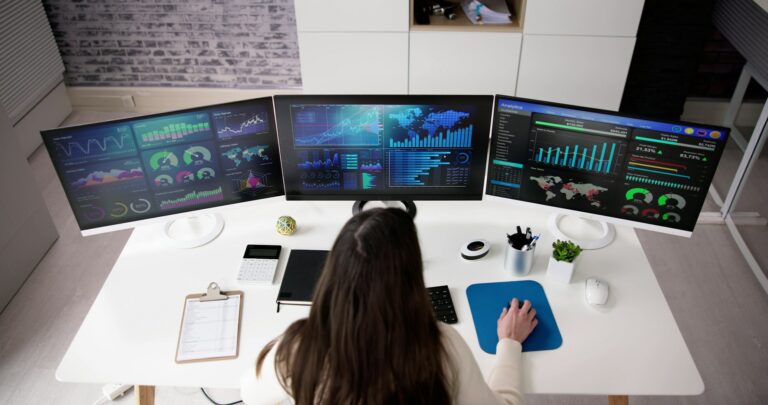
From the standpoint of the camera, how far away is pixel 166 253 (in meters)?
1.99

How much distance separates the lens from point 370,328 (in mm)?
1173

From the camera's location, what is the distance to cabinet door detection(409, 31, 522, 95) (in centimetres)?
315

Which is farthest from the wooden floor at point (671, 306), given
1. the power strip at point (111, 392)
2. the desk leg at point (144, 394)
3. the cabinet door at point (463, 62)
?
the cabinet door at point (463, 62)

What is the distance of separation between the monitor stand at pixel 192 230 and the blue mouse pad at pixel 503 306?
893mm

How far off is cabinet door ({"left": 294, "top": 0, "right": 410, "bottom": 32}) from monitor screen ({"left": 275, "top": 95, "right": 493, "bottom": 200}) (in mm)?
1383

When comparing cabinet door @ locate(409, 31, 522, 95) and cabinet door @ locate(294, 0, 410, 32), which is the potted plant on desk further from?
cabinet door @ locate(294, 0, 410, 32)

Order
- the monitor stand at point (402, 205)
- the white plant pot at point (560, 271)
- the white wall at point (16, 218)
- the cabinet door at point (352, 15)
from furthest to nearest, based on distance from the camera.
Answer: the cabinet door at point (352, 15) → the white wall at point (16, 218) → the monitor stand at point (402, 205) → the white plant pot at point (560, 271)

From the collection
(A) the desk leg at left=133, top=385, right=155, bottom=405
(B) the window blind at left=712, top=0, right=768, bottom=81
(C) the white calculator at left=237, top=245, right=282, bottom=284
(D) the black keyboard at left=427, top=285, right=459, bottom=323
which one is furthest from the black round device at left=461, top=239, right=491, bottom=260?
(B) the window blind at left=712, top=0, right=768, bottom=81

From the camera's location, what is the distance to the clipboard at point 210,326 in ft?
5.44

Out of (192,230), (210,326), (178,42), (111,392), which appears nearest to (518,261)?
(210,326)

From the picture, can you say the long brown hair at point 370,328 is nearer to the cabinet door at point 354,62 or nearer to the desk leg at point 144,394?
the desk leg at point 144,394

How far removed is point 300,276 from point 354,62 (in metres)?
1.72

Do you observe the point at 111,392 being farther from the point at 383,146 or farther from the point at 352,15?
the point at 352,15

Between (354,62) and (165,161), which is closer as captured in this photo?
(165,161)
